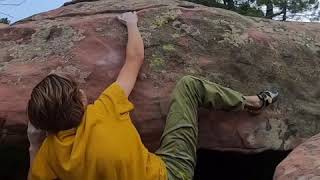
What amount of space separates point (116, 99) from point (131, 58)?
64cm

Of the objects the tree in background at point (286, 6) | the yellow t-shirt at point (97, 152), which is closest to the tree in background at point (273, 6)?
the tree in background at point (286, 6)

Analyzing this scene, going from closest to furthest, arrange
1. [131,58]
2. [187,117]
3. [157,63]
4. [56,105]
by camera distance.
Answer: [56,105] < [187,117] < [131,58] < [157,63]

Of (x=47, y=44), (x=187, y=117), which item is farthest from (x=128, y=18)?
(x=187, y=117)

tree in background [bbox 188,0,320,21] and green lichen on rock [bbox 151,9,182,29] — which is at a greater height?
green lichen on rock [bbox 151,9,182,29]

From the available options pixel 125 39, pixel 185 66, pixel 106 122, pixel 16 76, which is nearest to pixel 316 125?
pixel 185 66

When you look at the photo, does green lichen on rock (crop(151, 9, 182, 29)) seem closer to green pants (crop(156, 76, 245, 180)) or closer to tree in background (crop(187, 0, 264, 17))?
green pants (crop(156, 76, 245, 180))

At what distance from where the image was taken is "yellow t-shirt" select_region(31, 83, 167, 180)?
313cm

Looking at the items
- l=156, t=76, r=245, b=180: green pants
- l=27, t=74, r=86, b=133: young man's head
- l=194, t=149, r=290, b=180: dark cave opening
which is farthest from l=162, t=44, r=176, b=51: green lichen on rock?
l=27, t=74, r=86, b=133: young man's head

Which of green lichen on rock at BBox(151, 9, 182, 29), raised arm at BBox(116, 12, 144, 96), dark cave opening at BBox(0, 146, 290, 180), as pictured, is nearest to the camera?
raised arm at BBox(116, 12, 144, 96)

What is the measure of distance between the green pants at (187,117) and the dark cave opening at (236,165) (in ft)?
1.60

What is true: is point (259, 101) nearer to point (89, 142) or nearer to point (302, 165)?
point (302, 165)

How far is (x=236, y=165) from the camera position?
4758mm

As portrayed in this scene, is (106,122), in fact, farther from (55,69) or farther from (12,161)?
(12,161)

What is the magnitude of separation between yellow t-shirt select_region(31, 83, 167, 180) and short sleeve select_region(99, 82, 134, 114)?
0.03 metres
